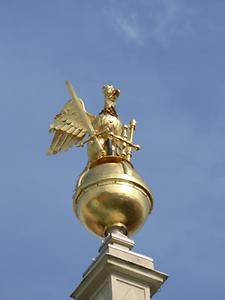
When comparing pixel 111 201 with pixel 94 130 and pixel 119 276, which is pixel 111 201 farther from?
pixel 94 130

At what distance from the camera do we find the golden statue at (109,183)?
22781 mm

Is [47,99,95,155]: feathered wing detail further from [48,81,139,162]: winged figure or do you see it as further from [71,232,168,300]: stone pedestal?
[71,232,168,300]: stone pedestal

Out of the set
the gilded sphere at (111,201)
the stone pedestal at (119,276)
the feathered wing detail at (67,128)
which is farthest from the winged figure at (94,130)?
the stone pedestal at (119,276)

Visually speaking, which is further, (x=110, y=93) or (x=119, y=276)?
(x=110, y=93)

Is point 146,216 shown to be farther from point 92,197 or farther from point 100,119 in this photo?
point 100,119

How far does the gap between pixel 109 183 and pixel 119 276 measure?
1766 millimetres

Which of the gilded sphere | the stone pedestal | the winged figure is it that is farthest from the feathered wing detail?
the stone pedestal

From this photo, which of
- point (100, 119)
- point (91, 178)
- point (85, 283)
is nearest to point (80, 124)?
point (100, 119)

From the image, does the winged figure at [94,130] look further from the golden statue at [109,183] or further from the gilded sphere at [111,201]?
the gilded sphere at [111,201]

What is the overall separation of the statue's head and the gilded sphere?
9.25 feet

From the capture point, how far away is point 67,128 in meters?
25.5

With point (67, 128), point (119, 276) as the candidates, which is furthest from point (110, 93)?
point (119, 276)

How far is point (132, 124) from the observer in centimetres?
2484

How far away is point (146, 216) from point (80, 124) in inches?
119
